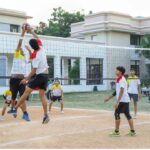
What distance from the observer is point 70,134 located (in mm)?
8312

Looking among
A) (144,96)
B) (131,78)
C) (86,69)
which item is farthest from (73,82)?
(131,78)

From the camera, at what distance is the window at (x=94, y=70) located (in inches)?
1160

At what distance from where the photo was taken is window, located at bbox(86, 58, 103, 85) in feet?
96.7

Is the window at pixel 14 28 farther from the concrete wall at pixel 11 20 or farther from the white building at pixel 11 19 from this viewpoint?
the concrete wall at pixel 11 20

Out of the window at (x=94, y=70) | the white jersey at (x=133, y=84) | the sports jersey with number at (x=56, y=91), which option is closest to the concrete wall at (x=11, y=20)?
the window at (x=94, y=70)

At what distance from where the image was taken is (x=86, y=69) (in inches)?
1261

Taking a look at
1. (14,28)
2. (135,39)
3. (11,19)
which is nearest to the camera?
(11,19)

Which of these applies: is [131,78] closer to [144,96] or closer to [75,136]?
[75,136]

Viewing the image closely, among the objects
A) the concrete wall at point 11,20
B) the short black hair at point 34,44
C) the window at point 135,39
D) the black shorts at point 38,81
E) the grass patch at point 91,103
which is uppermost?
the concrete wall at point 11,20

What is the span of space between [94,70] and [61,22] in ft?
71.5

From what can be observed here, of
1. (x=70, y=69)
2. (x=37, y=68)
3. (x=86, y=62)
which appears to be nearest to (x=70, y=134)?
(x=37, y=68)

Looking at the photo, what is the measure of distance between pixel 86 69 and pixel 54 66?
350cm

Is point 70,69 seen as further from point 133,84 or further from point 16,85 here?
point 16,85

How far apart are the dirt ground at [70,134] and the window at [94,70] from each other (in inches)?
718
